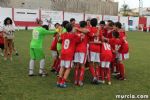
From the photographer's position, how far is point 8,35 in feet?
50.2

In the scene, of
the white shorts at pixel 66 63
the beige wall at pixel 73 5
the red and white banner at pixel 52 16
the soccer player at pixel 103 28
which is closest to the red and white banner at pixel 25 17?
the red and white banner at pixel 52 16

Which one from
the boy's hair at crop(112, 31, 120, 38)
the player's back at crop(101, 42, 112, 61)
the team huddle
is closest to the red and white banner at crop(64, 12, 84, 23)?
the team huddle

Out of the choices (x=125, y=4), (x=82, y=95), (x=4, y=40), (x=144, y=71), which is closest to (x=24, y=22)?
(x=4, y=40)

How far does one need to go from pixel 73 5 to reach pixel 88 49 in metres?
63.9

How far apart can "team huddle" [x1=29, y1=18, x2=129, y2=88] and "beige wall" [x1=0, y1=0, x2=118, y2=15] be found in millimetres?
55755

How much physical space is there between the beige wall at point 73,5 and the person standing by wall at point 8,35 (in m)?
51.1

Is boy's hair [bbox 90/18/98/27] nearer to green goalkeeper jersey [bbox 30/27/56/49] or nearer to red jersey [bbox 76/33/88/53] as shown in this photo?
red jersey [bbox 76/33/88/53]

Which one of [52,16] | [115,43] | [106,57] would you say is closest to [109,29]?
[115,43]

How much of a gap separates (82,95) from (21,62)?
236 inches

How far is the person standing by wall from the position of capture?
15156 millimetres

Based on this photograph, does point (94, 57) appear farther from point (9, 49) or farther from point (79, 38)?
point (9, 49)

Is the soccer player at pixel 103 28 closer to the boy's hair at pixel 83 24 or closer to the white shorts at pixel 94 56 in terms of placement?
the white shorts at pixel 94 56

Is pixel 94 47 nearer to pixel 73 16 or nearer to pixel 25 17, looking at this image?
pixel 25 17

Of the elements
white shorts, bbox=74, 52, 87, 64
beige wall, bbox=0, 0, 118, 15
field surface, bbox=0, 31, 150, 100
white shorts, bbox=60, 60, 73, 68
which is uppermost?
beige wall, bbox=0, 0, 118, 15
